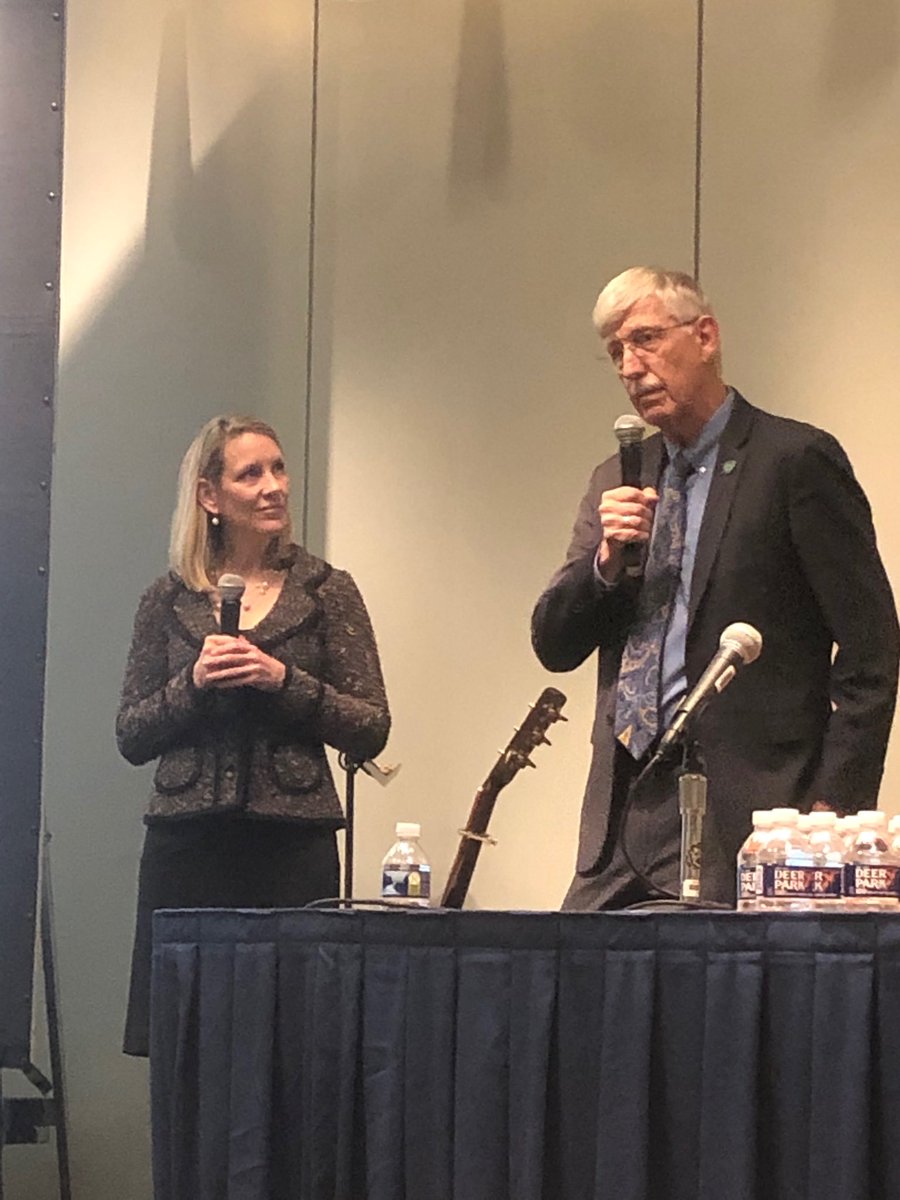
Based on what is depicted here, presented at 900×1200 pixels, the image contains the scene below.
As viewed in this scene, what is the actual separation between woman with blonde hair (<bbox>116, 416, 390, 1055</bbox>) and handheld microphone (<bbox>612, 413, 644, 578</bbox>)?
2.06ft

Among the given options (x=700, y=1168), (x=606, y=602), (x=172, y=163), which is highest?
(x=172, y=163)

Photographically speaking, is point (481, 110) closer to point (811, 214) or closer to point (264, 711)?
point (811, 214)

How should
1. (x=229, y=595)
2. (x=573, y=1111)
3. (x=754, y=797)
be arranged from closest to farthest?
(x=573, y=1111) → (x=754, y=797) → (x=229, y=595)

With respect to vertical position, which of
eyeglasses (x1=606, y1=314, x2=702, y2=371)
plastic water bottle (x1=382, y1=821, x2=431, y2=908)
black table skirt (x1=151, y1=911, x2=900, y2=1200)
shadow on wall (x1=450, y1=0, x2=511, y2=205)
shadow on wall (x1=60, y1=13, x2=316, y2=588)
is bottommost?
black table skirt (x1=151, y1=911, x2=900, y2=1200)

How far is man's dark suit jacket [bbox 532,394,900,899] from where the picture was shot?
2369 mm

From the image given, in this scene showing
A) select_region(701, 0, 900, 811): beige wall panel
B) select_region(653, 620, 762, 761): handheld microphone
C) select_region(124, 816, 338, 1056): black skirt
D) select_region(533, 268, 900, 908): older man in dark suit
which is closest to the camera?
select_region(653, 620, 762, 761): handheld microphone

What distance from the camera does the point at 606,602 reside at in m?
2.48

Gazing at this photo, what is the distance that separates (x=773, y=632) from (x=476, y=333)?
1.69 metres

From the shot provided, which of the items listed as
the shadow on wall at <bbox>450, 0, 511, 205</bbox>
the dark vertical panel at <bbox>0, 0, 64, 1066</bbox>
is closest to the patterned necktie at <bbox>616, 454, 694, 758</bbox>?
the dark vertical panel at <bbox>0, 0, 64, 1066</bbox>

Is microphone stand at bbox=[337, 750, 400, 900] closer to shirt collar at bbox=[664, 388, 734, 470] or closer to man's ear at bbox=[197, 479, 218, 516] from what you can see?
man's ear at bbox=[197, 479, 218, 516]

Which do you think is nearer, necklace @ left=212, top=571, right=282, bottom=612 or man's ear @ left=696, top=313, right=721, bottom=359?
man's ear @ left=696, top=313, right=721, bottom=359

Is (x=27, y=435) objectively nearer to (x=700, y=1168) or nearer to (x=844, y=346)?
(x=844, y=346)

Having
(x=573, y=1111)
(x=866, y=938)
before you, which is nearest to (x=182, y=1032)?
(x=573, y=1111)

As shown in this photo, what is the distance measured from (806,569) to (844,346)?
1334 millimetres
